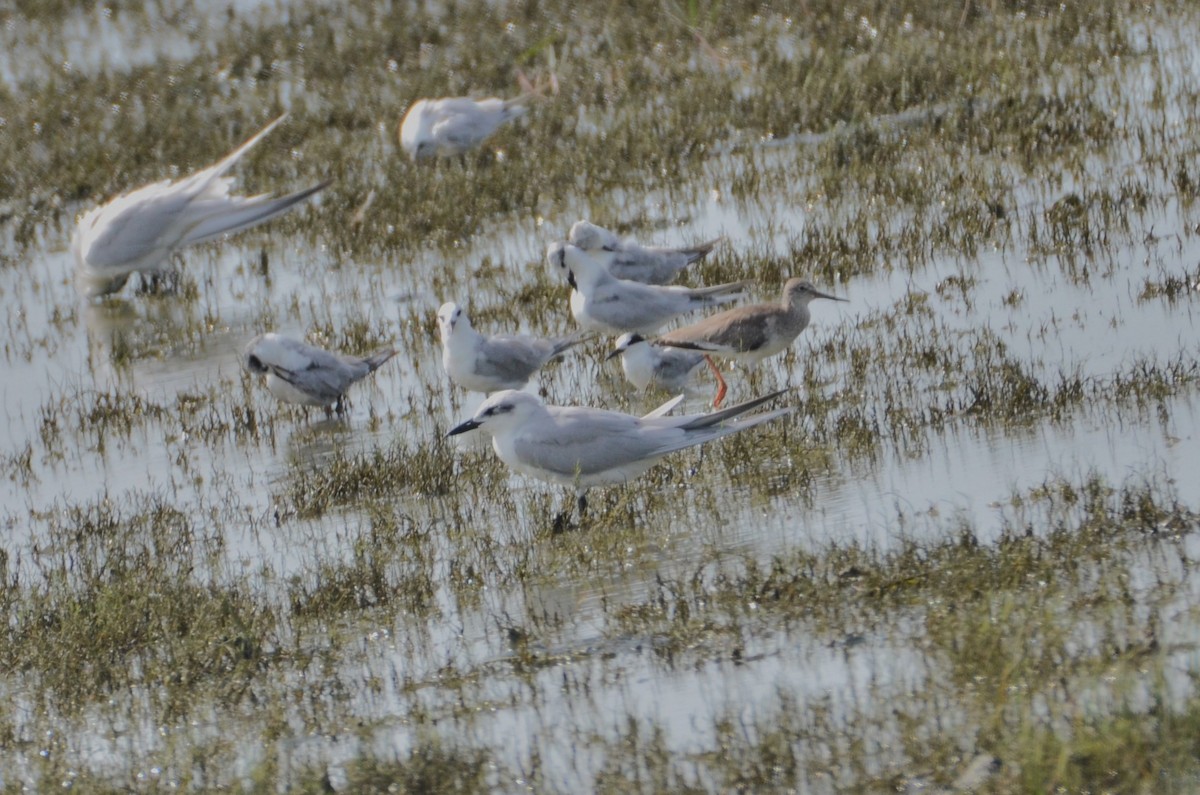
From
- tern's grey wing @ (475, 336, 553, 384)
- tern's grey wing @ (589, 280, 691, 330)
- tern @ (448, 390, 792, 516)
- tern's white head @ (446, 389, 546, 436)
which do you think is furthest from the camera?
tern's grey wing @ (589, 280, 691, 330)

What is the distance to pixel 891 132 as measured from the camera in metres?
14.4

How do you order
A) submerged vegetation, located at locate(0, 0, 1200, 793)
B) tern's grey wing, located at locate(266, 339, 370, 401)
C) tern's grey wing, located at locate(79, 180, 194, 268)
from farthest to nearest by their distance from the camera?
tern's grey wing, located at locate(79, 180, 194, 268) → tern's grey wing, located at locate(266, 339, 370, 401) → submerged vegetation, located at locate(0, 0, 1200, 793)

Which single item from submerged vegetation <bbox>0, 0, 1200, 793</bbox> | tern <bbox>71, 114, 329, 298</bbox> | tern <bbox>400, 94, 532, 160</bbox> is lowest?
submerged vegetation <bbox>0, 0, 1200, 793</bbox>

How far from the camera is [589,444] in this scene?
24.9 ft

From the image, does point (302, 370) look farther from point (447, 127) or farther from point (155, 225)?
point (447, 127)

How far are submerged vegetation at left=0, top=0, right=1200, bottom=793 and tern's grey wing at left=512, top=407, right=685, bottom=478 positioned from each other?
0.21 m

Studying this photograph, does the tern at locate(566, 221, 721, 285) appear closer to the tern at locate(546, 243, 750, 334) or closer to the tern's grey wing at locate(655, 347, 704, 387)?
the tern at locate(546, 243, 750, 334)

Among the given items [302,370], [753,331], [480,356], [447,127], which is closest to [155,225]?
[447,127]

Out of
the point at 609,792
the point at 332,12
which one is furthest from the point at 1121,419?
the point at 332,12

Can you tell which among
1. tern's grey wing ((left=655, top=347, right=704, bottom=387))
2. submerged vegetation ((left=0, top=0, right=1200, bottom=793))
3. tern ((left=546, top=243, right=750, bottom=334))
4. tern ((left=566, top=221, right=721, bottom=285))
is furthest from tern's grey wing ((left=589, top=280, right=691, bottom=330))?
tern's grey wing ((left=655, top=347, right=704, bottom=387))

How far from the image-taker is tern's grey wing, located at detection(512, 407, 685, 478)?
757 centimetres

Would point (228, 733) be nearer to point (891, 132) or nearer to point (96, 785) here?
point (96, 785)

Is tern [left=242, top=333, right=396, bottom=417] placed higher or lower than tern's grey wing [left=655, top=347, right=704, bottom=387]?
higher

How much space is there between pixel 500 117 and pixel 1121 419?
1015cm
